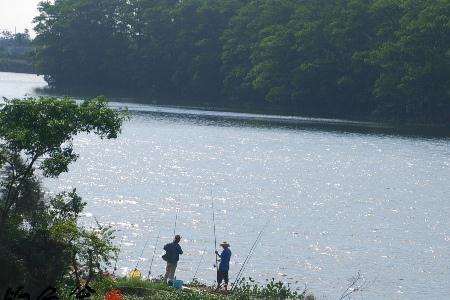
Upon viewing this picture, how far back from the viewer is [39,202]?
2384 cm

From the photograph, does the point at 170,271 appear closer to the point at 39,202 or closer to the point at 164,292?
the point at 164,292

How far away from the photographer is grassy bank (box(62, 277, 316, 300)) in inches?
946

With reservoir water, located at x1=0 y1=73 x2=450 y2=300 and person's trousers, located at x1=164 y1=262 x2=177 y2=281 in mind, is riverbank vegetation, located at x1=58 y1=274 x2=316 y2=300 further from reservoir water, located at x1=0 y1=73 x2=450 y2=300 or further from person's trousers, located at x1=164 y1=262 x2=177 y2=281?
reservoir water, located at x1=0 y1=73 x2=450 y2=300

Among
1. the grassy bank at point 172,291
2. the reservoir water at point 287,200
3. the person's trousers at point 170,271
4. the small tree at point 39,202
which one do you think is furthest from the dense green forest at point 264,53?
the small tree at point 39,202

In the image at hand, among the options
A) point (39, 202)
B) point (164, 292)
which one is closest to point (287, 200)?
point (164, 292)

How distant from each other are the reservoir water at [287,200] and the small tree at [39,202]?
1074cm

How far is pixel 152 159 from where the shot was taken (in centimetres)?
6994

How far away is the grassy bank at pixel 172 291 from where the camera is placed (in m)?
24.0

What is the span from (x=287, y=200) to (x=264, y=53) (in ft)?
247

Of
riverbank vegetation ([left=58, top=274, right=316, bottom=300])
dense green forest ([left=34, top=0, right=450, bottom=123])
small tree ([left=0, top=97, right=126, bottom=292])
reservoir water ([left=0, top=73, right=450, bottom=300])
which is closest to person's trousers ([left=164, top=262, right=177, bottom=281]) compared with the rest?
riverbank vegetation ([left=58, top=274, right=316, bottom=300])

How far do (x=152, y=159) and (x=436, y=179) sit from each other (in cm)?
1862

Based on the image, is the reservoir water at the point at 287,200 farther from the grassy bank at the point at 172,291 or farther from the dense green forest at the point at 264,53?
the dense green forest at the point at 264,53

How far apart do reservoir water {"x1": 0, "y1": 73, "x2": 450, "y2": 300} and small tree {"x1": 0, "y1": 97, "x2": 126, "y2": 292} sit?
10.7 metres

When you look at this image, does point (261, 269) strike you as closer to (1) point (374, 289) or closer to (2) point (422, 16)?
(1) point (374, 289)
